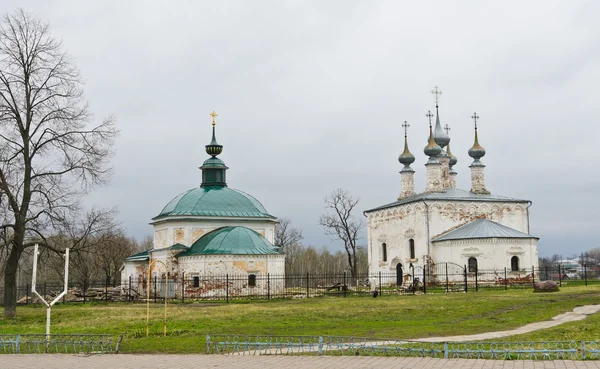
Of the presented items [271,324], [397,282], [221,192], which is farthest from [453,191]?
[271,324]

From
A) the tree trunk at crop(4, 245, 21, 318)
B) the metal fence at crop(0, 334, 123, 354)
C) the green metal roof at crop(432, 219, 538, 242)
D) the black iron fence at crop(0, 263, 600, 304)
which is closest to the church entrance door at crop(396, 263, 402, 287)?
the black iron fence at crop(0, 263, 600, 304)

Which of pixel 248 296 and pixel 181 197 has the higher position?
pixel 181 197

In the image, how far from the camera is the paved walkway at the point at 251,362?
1028 centimetres

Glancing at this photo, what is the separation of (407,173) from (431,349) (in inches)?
1466

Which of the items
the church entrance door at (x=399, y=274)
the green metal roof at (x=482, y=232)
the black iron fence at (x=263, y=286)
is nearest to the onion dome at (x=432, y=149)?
the green metal roof at (x=482, y=232)

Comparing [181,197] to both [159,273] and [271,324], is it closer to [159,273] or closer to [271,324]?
[159,273]

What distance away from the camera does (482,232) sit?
39594 millimetres

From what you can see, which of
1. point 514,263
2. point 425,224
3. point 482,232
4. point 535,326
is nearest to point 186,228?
point 425,224

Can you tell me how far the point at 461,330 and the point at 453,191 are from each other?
2990 centimetres

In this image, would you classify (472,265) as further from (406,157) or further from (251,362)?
(251,362)

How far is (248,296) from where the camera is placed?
33.6 meters

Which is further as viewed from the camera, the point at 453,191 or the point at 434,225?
the point at 453,191

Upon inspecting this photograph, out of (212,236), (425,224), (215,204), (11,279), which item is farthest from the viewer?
(425,224)

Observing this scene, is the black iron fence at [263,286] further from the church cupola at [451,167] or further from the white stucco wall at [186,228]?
the church cupola at [451,167]
